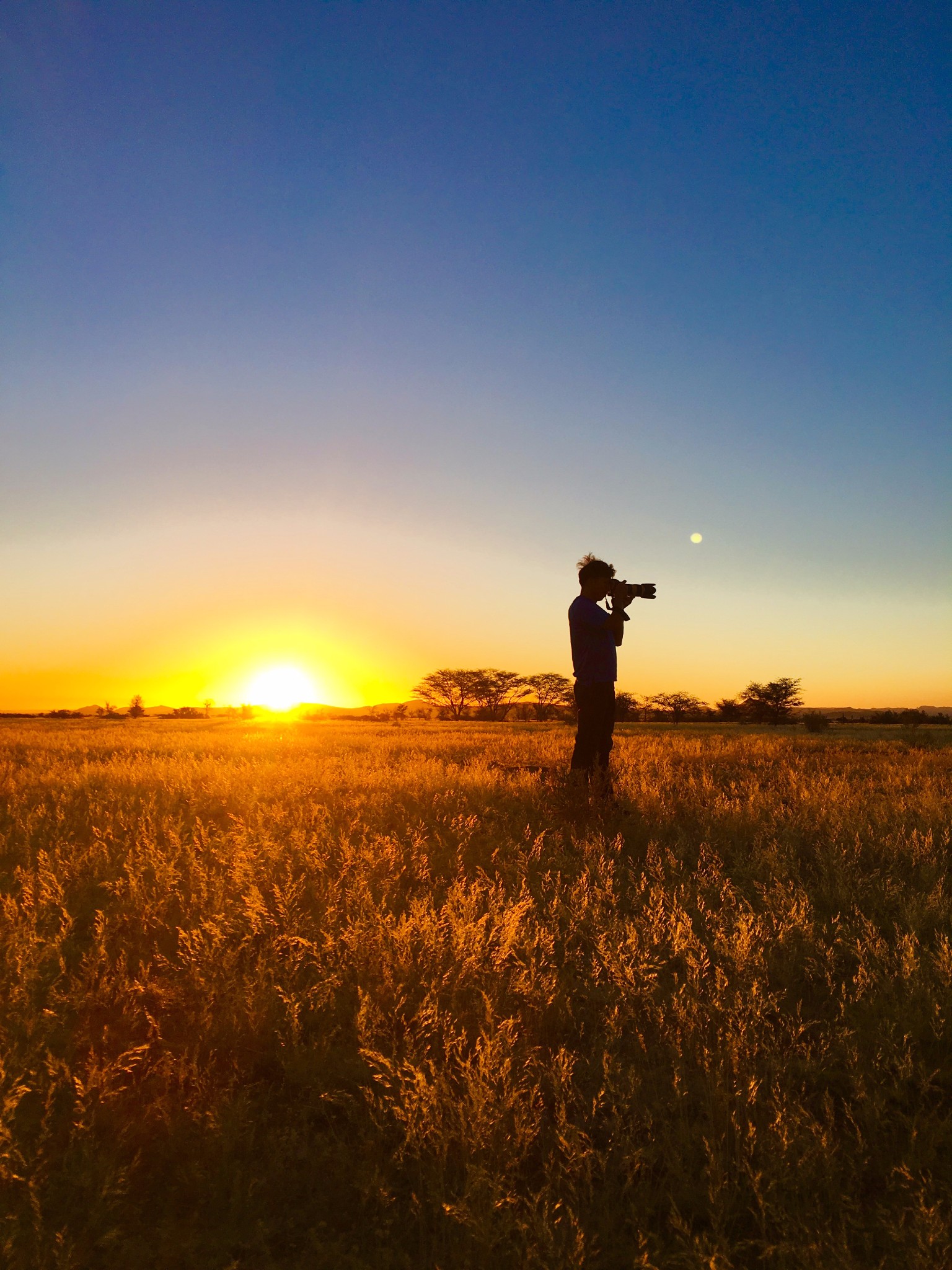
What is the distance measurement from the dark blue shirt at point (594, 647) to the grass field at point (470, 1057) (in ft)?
7.11

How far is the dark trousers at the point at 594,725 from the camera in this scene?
23.8ft

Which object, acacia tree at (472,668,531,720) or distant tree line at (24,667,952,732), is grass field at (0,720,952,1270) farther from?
acacia tree at (472,668,531,720)

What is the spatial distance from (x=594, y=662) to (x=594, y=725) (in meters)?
0.72

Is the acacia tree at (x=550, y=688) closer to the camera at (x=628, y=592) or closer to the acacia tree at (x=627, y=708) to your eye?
the acacia tree at (x=627, y=708)

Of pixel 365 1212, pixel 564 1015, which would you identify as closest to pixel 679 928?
pixel 564 1015

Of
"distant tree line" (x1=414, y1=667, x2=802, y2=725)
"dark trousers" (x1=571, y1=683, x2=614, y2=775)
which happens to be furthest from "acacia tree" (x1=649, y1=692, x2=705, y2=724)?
"dark trousers" (x1=571, y1=683, x2=614, y2=775)

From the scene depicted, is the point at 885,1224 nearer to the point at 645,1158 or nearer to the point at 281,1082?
the point at 645,1158

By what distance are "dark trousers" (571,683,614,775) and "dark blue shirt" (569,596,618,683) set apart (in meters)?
0.11

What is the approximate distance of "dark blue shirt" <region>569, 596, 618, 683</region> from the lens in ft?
23.6

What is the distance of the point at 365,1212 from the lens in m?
2.01

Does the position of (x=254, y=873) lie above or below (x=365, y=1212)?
above

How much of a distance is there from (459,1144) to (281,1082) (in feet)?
2.61

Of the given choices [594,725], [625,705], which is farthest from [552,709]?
[594,725]

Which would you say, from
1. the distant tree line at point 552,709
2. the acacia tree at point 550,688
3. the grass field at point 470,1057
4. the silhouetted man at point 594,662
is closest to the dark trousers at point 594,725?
the silhouetted man at point 594,662
